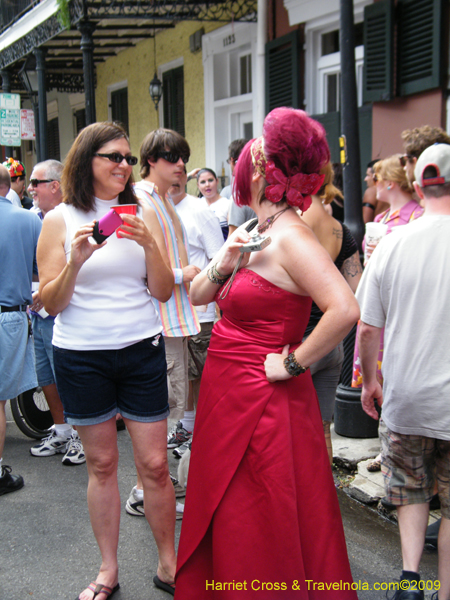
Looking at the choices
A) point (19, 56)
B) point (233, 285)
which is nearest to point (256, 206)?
point (233, 285)

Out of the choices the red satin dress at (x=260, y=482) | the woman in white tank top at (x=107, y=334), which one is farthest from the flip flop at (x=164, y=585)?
the red satin dress at (x=260, y=482)

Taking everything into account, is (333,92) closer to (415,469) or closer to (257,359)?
(415,469)

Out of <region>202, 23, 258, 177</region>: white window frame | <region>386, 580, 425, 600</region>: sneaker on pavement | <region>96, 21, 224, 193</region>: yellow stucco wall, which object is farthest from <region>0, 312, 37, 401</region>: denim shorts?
<region>96, 21, 224, 193</region>: yellow stucco wall

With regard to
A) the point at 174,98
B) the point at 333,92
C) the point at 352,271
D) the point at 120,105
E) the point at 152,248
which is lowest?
the point at 352,271

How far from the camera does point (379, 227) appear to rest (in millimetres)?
3660

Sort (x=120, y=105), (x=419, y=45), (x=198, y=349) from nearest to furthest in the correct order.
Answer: (x=198, y=349)
(x=419, y=45)
(x=120, y=105)

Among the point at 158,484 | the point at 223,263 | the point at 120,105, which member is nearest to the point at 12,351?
the point at 158,484

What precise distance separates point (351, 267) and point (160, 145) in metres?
1.36

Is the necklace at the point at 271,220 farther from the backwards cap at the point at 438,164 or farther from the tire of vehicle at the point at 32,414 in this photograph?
the tire of vehicle at the point at 32,414

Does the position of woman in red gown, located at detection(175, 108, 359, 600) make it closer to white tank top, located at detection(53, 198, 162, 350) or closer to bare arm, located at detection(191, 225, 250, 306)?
bare arm, located at detection(191, 225, 250, 306)

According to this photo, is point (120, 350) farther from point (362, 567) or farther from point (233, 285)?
point (362, 567)

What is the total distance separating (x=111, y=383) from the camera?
2.58 meters

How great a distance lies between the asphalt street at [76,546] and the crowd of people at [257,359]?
0.74 ft

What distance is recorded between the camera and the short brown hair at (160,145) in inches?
143
